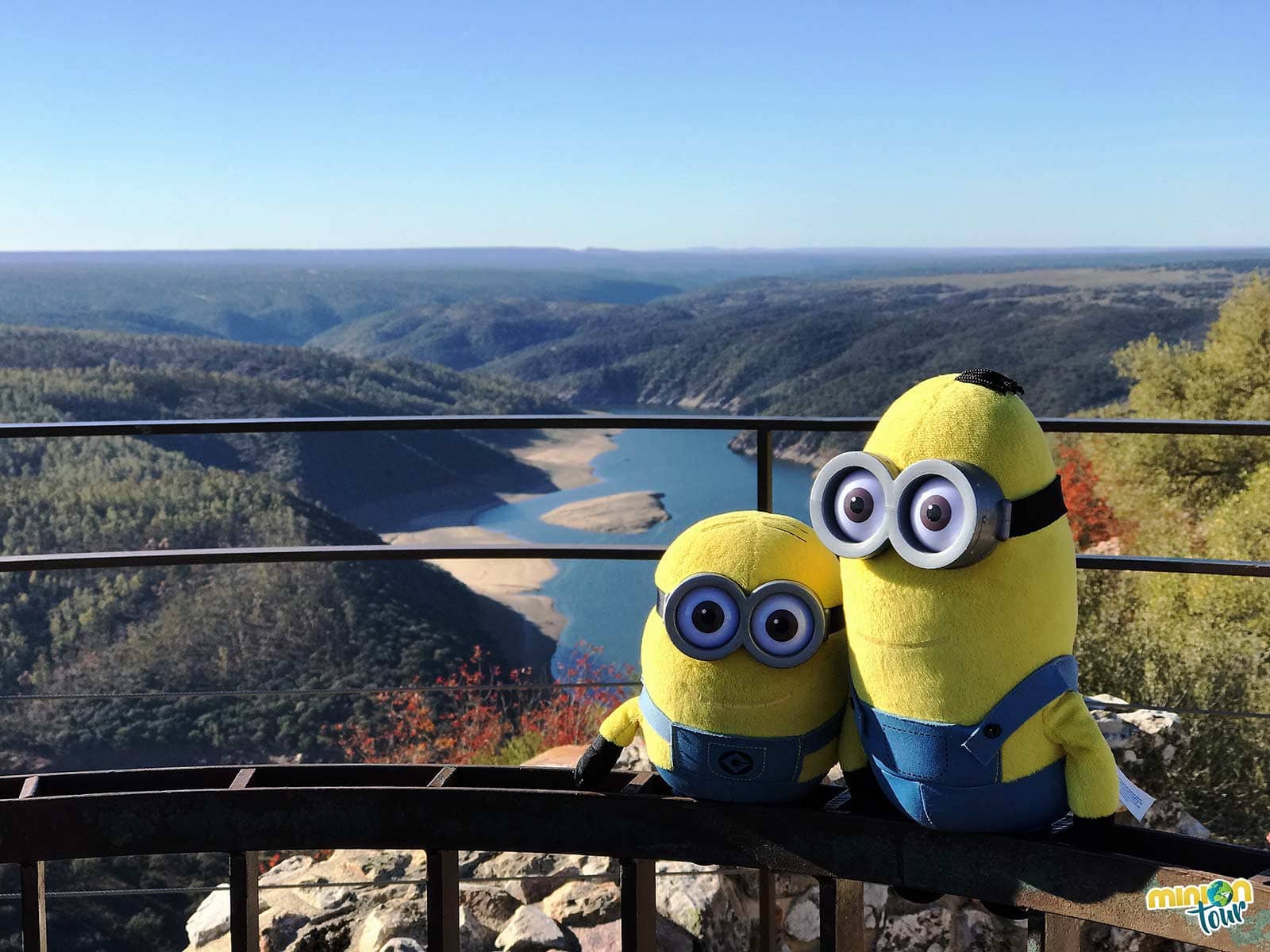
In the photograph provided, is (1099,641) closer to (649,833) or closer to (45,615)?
(649,833)

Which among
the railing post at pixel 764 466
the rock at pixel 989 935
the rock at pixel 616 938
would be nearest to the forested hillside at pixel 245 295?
the rock at pixel 616 938

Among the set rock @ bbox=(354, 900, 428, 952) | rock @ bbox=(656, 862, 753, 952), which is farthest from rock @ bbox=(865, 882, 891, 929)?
rock @ bbox=(354, 900, 428, 952)

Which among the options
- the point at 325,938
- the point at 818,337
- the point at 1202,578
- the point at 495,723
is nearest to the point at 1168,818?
the point at 325,938

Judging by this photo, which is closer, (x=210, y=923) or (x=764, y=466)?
(x=764, y=466)

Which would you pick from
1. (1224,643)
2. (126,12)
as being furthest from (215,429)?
(126,12)

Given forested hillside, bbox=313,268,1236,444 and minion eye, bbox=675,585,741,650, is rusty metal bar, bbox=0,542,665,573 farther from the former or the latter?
forested hillside, bbox=313,268,1236,444

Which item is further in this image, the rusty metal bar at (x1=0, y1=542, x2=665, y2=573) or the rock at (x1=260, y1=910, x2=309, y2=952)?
the rock at (x1=260, y1=910, x2=309, y2=952)

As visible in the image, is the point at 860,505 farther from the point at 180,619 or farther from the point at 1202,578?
the point at 180,619
